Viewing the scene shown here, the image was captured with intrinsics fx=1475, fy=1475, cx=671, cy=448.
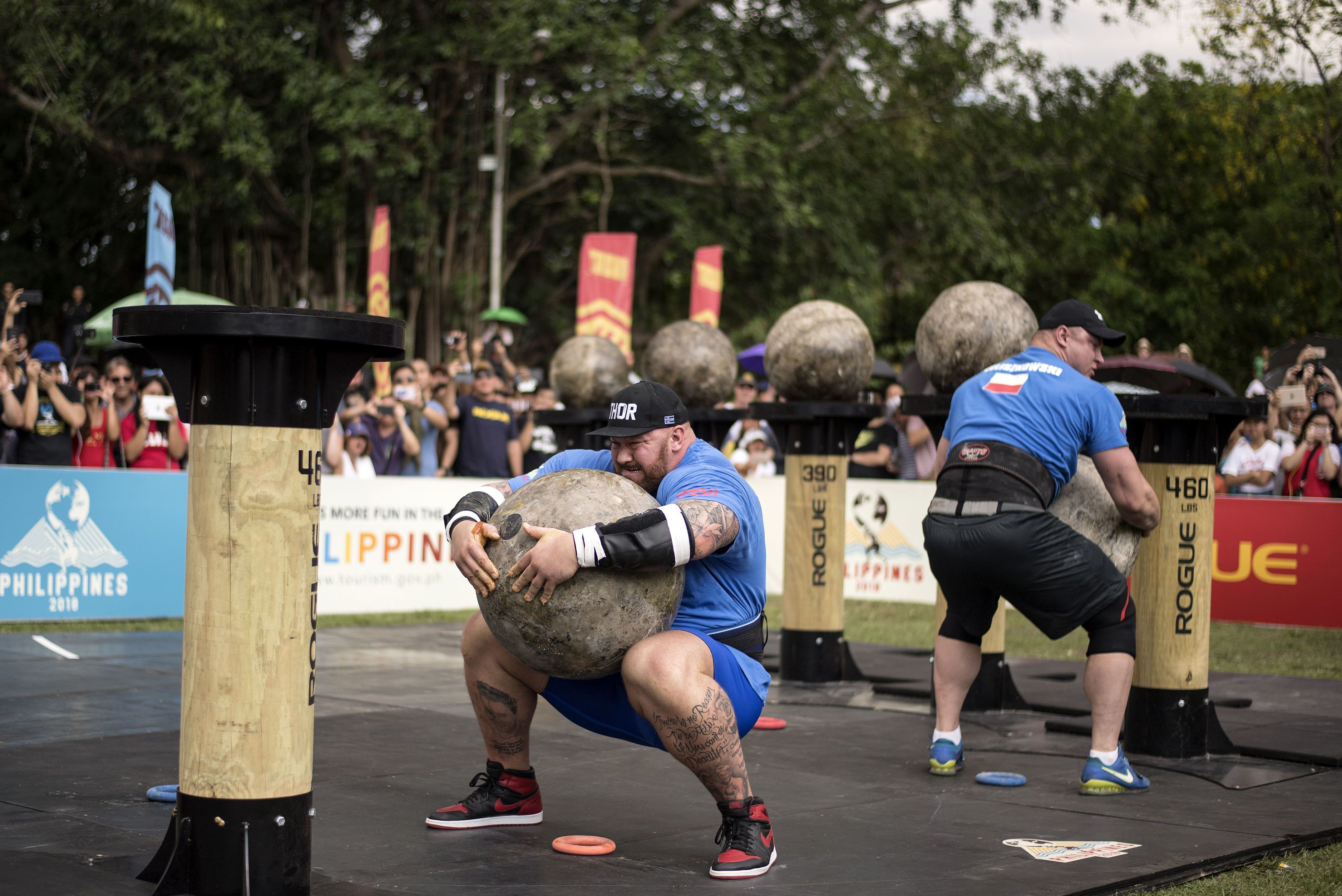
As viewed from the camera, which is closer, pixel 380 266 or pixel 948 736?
pixel 948 736

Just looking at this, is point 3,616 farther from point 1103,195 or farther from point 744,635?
point 1103,195

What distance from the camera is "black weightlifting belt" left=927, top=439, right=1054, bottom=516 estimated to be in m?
6.00

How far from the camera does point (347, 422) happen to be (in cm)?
1380

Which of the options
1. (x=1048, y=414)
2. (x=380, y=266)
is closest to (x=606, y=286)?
(x=380, y=266)

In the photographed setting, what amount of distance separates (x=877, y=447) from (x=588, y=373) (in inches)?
230

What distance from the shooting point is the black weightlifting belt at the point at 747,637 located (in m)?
4.93

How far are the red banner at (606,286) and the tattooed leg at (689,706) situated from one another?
1225 cm

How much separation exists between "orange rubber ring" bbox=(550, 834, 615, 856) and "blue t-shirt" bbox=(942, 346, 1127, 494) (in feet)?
7.78

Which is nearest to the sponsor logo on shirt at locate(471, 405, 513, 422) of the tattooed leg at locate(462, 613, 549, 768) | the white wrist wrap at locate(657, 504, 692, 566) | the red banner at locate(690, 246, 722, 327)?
the red banner at locate(690, 246, 722, 327)

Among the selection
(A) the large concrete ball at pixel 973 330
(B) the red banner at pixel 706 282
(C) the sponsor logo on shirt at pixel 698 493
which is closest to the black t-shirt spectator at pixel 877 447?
(B) the red banner at pixel 706 282

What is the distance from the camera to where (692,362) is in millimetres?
9977

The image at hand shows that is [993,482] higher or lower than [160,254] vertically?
lower

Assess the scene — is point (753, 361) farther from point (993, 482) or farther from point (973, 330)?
point (993, 482)

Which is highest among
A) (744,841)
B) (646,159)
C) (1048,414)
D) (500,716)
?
(646,159)
